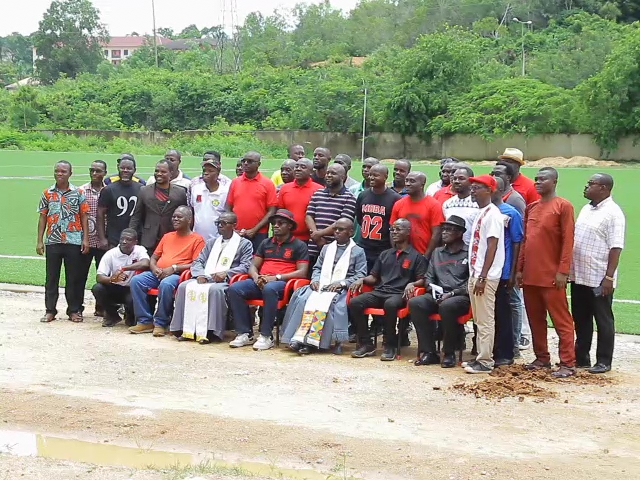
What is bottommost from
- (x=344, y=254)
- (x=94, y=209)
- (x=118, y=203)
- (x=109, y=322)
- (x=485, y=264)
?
(x=109, y=322)

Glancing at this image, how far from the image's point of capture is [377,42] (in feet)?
341

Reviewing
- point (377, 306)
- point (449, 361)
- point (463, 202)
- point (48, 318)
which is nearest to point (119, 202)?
point (48, 318)

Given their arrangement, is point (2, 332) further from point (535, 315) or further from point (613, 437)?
point (613, 437)

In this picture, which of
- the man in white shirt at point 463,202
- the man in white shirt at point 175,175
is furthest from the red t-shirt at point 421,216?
the man in white shirt at point 175,175

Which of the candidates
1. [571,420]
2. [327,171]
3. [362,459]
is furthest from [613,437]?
[327,171]

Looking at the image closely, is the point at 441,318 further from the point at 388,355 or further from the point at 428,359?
the point at 388,355

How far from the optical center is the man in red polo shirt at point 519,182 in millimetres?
9422

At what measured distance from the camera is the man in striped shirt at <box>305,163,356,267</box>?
32.3 ft

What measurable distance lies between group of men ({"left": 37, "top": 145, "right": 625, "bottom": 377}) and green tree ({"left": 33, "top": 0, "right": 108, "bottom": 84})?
95.8m

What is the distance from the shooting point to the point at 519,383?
8.04 meters

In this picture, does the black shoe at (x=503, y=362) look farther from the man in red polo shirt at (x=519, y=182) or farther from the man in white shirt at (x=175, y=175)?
the man in white shirt at (x=175, y=175)

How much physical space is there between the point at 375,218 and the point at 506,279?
1.67 meters

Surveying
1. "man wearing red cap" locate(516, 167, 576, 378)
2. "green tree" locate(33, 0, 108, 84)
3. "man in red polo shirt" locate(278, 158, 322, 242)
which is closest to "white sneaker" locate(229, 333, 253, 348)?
"man in red polo shirt" locate(278, 158, 322, 242)

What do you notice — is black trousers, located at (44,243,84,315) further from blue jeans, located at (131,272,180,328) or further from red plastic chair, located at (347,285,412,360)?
red plastic chair, located at (347,285,412,360)
